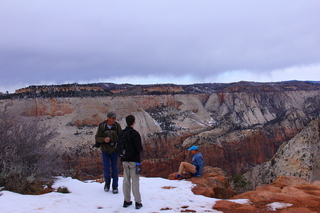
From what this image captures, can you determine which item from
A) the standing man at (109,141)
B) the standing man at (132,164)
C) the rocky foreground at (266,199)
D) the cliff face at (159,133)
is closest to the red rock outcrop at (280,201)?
the rocky foreground at (266,199)

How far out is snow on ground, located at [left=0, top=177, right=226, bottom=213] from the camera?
15.6 feet

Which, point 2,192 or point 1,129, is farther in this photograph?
point 1,129

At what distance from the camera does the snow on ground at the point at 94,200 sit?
15.6 ft

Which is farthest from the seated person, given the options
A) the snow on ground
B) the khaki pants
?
the khaki pants

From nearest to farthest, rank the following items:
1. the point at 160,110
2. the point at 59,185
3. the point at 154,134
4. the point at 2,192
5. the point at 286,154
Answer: the point at 2,192 → the point at 59,185 → the point at 286,154 → the point at 154,134 → the point at 160,110

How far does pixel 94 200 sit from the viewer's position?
5.55m

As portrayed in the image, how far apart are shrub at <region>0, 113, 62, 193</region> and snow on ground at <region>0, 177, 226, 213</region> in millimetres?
458

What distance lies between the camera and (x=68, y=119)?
33.7m

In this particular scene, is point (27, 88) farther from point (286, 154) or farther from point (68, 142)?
point (286, 154)

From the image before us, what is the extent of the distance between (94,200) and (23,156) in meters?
2.28

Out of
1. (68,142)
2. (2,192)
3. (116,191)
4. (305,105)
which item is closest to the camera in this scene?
(2,192)

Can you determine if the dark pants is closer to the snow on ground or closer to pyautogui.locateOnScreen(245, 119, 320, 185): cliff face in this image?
the snow on ground

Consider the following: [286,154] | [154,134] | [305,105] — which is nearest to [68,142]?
[154,134]

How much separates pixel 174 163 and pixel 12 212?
20431mm
